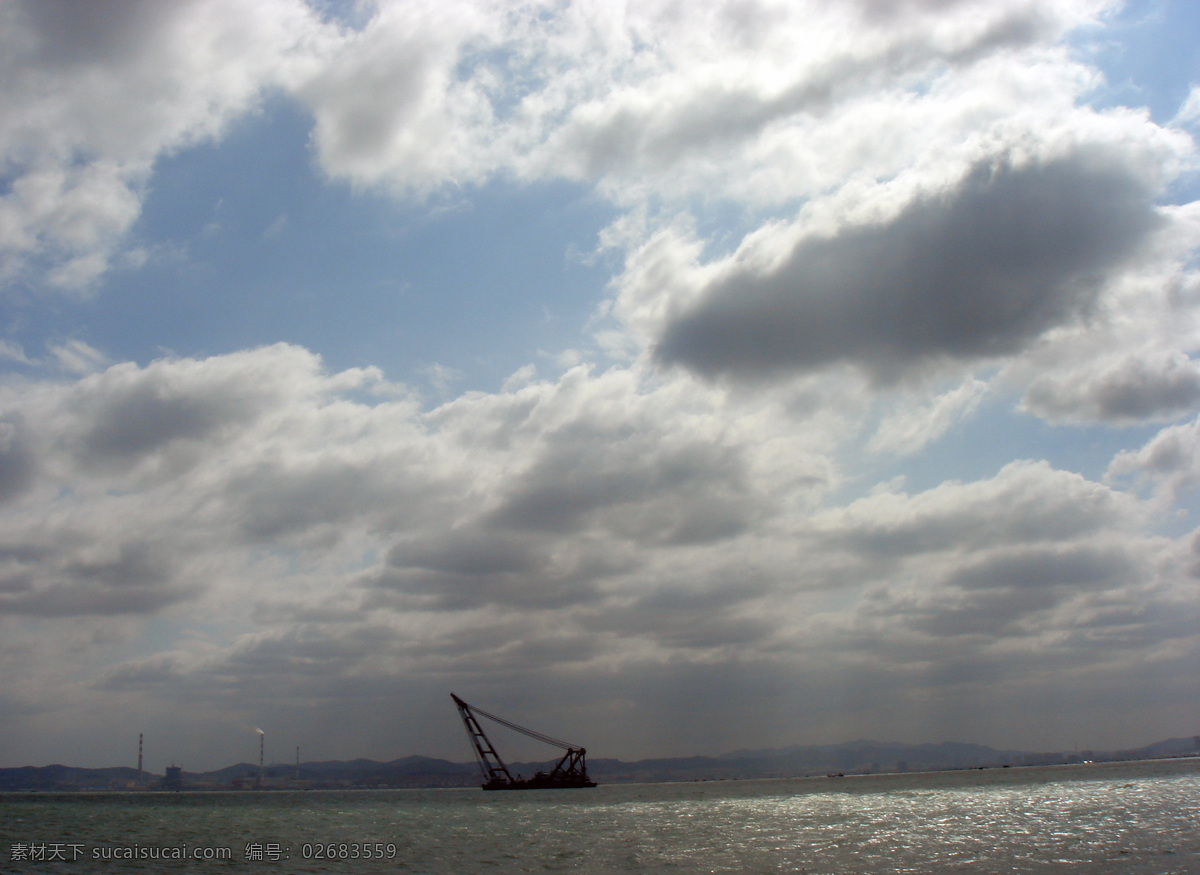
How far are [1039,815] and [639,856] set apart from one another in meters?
51.2

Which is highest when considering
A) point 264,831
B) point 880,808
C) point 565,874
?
point 565,874

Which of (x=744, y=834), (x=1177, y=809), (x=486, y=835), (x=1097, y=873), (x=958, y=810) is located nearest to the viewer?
(x=1097, y=873)

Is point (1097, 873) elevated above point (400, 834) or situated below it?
above

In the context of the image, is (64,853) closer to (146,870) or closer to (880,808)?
(146,870)

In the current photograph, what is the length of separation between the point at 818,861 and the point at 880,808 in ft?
206

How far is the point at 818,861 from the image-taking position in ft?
173

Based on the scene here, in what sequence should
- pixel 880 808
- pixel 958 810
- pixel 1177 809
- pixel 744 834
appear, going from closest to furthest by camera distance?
pixel 744 834
pixel 1177 809
pixel 958 810
pixel 880 808

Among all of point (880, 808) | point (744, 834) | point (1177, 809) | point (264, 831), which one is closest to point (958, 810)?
point (880, 808)

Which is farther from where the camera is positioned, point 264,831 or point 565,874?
point 264,831

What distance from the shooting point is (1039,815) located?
281ft

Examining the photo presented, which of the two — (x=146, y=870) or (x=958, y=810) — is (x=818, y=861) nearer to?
(x=146, y=870)

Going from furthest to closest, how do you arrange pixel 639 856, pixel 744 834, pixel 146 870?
pixel 744 834
pixel 639 856
pixel 146 870

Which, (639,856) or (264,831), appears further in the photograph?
(264,831)

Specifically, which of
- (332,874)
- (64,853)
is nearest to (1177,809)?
(332,874)
